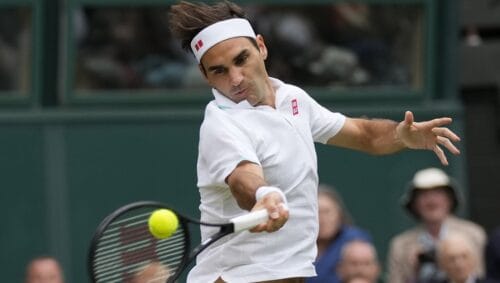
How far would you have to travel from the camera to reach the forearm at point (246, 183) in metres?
5.51

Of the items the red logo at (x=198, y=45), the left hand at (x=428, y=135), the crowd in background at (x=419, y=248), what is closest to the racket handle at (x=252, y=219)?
the red logo at (x=198, y=45)

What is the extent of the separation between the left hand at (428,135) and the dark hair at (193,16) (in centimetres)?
76

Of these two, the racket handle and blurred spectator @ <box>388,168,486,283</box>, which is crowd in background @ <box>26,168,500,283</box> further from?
the racket handle

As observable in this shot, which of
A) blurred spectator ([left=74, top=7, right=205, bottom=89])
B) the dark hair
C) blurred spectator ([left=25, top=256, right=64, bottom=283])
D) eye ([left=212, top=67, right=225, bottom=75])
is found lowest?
blurred spectator ([left=25, top=256, right=64, bottom=283])

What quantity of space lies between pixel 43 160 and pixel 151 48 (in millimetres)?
1021

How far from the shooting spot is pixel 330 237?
29.2ft

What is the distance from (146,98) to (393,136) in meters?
4.36

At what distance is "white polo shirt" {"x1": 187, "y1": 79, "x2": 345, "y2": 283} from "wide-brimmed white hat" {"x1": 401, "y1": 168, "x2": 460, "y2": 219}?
3.31 meters

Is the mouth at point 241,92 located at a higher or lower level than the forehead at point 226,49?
lower

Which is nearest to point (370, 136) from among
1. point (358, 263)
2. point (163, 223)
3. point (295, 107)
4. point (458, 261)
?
point (295, 107)

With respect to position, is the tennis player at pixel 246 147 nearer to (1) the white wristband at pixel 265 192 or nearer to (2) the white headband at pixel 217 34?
(2) the white headband at pixel 217 34

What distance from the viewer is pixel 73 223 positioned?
1028cm

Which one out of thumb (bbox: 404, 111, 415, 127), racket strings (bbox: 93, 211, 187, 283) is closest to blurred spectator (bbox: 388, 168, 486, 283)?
thumb (bbox: 404, 111, 415, 127)

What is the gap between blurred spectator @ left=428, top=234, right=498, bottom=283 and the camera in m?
8.29
